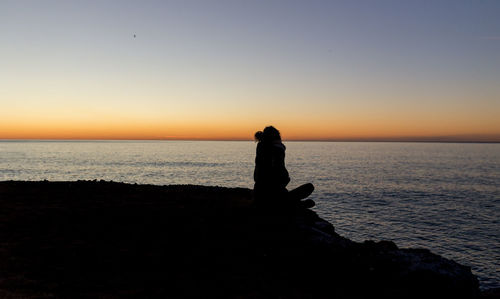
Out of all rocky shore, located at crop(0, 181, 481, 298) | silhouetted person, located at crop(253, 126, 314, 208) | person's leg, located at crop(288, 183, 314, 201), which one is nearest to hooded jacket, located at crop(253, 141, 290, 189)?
silhouetted person, located at crop(253, 126, 314, 208)

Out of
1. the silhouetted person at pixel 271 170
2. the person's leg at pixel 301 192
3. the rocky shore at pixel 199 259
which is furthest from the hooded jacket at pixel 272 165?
the rocky shore at pixel 199 259

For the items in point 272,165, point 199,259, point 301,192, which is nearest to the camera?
point 199,259

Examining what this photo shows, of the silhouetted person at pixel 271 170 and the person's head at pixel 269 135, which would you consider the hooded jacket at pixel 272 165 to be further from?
the person's head at pixel 269 135

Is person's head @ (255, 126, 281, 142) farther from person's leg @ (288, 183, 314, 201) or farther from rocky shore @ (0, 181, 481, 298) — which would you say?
rocky shore @ (0, 181, 481, 298)

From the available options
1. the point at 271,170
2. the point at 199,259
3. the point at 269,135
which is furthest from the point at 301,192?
the point at 199,259

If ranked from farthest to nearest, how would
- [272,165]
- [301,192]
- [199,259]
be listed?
[301,192] → [272,165] → [199,259]

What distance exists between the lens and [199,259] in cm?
924

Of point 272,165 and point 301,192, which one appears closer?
point 272,165

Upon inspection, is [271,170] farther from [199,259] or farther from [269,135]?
[199,259]

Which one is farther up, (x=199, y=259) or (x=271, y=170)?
(x=271, y=170)

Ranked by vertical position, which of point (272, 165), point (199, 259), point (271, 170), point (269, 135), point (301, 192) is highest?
point (269, 135)

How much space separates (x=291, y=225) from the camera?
11.7m

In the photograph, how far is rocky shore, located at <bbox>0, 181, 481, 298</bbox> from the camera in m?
7.50

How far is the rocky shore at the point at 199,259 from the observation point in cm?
750
